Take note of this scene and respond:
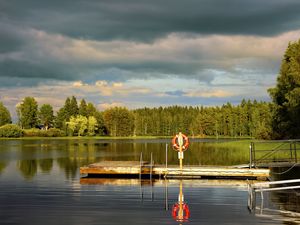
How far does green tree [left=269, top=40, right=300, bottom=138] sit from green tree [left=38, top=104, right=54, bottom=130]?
129 m

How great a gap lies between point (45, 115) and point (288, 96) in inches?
5462

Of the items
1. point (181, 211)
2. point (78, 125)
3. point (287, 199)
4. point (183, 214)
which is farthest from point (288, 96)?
point (78, 125)

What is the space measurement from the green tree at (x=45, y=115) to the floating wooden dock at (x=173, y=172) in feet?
500

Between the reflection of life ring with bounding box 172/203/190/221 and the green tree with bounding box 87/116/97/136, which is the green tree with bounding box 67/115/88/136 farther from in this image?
the reflection of life ring with bounding box 172/203/190/221

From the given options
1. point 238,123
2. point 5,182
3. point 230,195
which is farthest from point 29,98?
point 230,195

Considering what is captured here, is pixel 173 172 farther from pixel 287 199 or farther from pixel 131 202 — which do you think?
pixel 287 199

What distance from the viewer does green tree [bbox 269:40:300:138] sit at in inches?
2286

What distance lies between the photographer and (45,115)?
18288cm

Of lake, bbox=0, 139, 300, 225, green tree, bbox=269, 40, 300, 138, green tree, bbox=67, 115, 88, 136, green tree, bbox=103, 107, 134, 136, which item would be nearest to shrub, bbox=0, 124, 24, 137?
green tree, bbox=67, 115, 88, 136

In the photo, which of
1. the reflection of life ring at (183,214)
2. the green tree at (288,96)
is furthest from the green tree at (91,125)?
the reflection of life ring at (183,214)

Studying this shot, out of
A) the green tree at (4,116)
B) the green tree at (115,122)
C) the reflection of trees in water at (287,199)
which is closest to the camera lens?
the reflection of trees in water at (287,199)

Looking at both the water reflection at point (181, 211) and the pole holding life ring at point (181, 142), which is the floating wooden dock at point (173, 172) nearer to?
the pole holding life ring at point (181, 142)

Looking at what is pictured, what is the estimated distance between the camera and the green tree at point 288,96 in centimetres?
5806

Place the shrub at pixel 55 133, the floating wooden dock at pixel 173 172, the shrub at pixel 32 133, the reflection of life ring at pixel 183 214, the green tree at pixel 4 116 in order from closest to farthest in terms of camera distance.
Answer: the reflection of life ring at pixel 183 214
the floating wooden dock at pixel 173 172
the shrub at pixel 32 133
the shrub at pixel 55 133
the green tree at pixel 4 116
